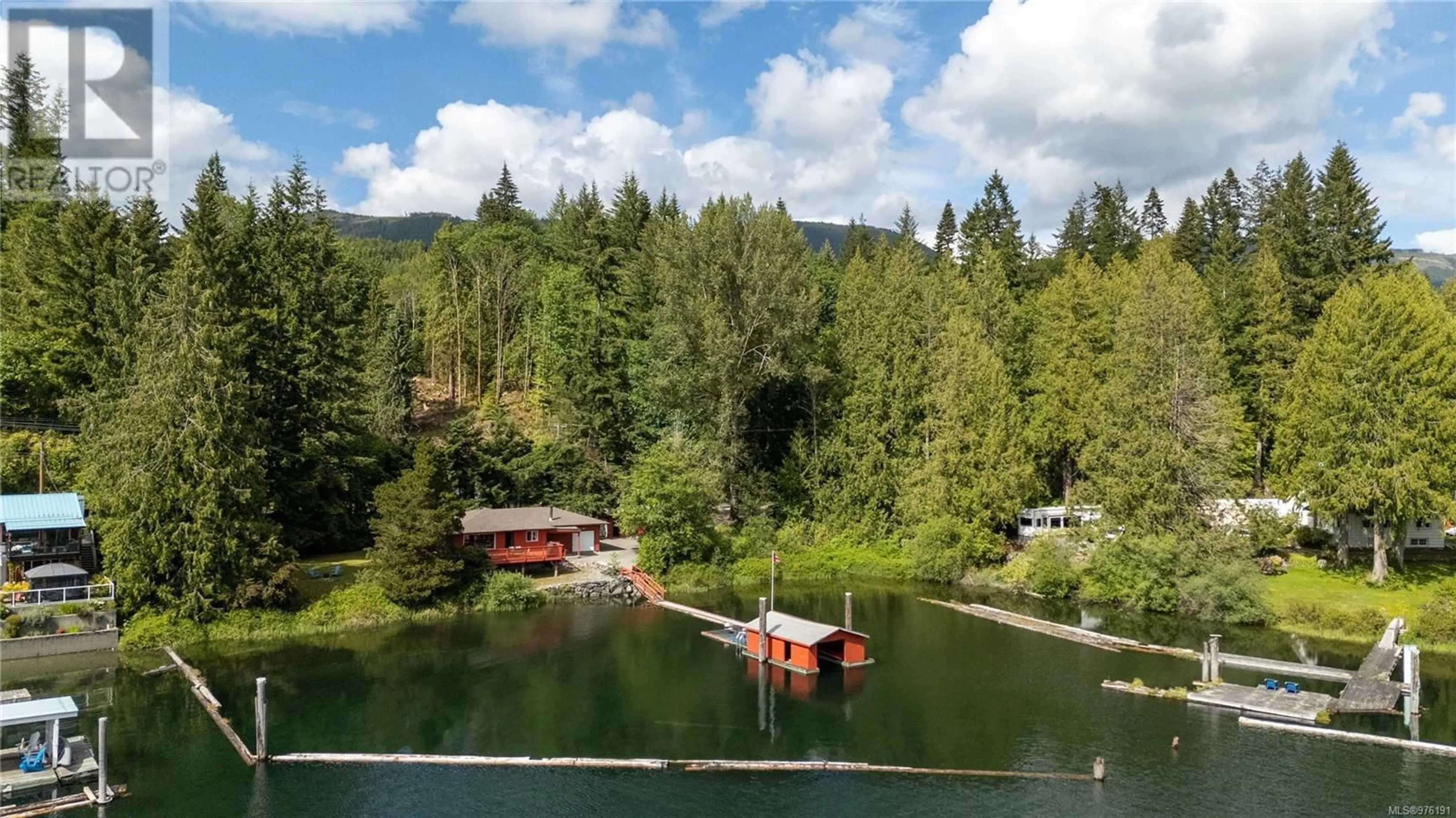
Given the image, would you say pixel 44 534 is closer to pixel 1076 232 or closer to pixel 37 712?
pixel 37 712

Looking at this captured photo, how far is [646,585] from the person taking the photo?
42.6 meters

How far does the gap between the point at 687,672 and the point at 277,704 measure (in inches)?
518

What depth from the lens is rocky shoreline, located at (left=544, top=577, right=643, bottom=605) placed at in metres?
41.2

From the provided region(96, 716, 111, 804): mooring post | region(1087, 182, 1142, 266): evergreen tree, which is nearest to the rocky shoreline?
region(96, 716, 111, 804): mooring post

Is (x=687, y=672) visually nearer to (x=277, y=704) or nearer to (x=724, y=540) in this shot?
(x=277, y=704)

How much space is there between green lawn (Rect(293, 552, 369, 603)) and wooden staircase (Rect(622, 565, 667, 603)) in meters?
12.5

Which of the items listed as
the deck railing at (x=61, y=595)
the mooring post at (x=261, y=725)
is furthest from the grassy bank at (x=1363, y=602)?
the deck railing at (x=61, y=595)

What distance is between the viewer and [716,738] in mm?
24562

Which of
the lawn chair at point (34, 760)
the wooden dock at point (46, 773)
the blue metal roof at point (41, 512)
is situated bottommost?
the wooden dock at point (46, 773)

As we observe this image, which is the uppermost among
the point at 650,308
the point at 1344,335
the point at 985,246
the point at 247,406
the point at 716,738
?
the point at 985,246

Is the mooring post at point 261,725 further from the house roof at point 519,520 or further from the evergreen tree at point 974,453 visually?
the evergreen tree at point 974,453

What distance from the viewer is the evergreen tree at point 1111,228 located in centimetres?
7850

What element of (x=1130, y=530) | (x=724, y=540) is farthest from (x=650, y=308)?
(x=1130, y=530)

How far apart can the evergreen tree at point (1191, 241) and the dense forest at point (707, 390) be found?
359 inches
